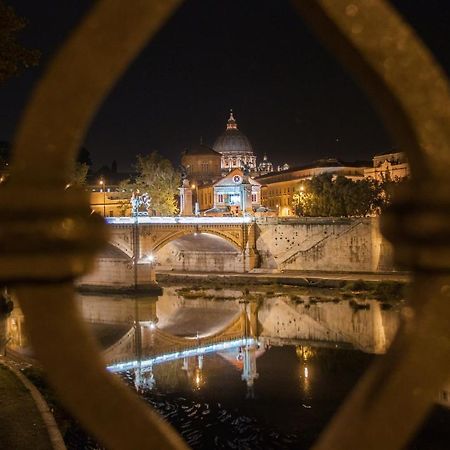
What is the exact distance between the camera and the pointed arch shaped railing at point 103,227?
862 millimetres

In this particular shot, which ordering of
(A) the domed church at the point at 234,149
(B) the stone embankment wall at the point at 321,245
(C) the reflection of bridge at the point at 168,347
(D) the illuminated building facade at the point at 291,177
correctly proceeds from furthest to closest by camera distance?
(A) the domed church at the point at 234,149 → (D) the illuminated building facade at the point at 291,177 → (B) the stone embankment wall at the point at 321,245 → (C) the reflection of bridge at the point at 168,347

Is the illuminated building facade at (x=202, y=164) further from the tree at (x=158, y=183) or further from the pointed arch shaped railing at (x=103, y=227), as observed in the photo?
the pointed arch shaped railing at (x=103, y=227)

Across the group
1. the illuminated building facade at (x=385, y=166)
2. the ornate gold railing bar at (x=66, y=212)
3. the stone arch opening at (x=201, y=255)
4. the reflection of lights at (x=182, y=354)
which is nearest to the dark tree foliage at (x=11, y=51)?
the ornate gold railing bar at (x=66, y=212)

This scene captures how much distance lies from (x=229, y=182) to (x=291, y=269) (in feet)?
49.9

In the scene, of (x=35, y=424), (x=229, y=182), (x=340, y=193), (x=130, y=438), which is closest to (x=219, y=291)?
(x=340, y=193)

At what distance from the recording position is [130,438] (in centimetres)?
91

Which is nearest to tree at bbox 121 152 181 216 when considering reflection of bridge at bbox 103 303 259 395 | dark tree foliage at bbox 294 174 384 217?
dark tree foliage at bbox 294 174 384 217

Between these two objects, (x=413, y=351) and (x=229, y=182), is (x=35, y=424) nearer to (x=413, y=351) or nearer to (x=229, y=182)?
(x=413, y=351)

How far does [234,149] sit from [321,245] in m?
32.6

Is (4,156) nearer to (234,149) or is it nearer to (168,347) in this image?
(168,347)

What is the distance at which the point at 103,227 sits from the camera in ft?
2.97

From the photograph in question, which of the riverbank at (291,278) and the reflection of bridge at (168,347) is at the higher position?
the riverbank at (291,278)

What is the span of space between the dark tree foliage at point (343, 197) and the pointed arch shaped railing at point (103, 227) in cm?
3432

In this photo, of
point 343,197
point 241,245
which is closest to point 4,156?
point 241,245
